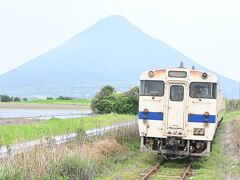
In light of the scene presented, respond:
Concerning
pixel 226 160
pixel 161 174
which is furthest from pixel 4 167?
pixel 226 160

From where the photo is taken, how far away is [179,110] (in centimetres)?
1677

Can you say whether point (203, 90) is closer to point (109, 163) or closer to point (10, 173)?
point (109, 163)

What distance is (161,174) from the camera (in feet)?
49.5

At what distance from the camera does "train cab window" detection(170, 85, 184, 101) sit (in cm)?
1688

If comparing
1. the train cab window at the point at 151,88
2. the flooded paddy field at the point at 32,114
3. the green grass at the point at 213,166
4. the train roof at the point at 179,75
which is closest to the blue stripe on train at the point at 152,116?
the train cab window at the point at 151,88

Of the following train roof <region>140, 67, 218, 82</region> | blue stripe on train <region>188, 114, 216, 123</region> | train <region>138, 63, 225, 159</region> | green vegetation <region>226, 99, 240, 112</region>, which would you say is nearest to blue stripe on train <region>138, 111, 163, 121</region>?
train <region>138, 63, 225, 159</region>

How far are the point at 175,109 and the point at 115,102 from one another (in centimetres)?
2738

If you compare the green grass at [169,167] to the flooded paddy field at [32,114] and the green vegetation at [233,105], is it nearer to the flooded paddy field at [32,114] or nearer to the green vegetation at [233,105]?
the flooded paddy field at [32,114]

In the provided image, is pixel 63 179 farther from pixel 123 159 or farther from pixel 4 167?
pixel 123 159

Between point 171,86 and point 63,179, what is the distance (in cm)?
647

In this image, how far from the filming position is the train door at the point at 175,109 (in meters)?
→ 16.7

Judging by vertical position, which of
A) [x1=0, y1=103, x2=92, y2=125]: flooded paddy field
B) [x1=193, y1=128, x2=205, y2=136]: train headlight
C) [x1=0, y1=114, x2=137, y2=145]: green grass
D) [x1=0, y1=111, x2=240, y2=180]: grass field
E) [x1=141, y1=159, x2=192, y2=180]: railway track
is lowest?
[x1=141, y1=159, x2=192, y2=180]: railway track

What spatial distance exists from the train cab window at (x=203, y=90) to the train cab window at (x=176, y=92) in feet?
1.02

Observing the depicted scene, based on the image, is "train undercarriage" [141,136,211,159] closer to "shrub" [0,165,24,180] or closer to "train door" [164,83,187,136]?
"train door" [164,83,187,136]
